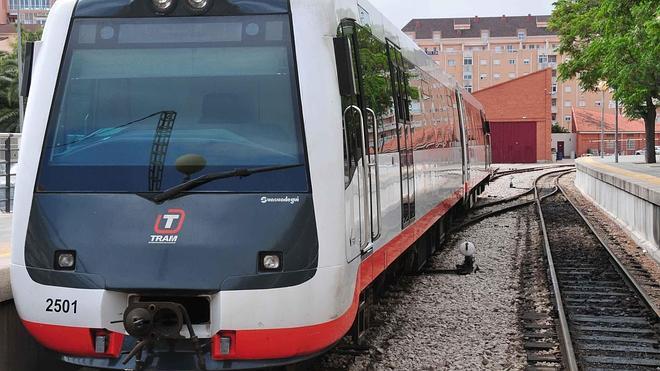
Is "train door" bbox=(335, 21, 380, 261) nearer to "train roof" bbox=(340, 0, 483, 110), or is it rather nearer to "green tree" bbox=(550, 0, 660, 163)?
"train roof" bbox=(340, 0, 483, 110)

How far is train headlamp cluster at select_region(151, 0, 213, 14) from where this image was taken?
4.86 meters

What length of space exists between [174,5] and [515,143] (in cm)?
6129

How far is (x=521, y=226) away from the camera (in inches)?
666

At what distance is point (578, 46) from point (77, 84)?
119 ft

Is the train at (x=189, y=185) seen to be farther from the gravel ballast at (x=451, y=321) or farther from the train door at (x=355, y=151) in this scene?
the gravel ballast at (x=451, y=321)

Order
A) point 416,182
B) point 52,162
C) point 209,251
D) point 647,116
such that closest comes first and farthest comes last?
1. point 209,251
2. point 52,162
3. point 416,182
4. point 647,116

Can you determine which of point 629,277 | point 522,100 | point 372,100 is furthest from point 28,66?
point 522,100

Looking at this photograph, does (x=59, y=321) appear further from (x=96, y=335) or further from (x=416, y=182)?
(x=416, y=182)

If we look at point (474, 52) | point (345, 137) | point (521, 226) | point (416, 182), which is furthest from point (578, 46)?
point (474, 52)

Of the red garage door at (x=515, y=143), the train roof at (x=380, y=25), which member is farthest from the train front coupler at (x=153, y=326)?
the red garage door at (x=515, y=143)

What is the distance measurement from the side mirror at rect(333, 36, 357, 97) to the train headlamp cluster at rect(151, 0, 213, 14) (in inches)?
31.9

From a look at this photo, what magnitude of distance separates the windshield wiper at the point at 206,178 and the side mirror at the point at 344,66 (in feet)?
1.96

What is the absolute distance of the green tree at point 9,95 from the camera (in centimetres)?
5072

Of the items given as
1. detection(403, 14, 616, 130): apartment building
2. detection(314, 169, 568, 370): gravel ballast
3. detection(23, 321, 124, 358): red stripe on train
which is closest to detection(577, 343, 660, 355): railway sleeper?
detection(314, 169, 568, 370): gravel ballast
